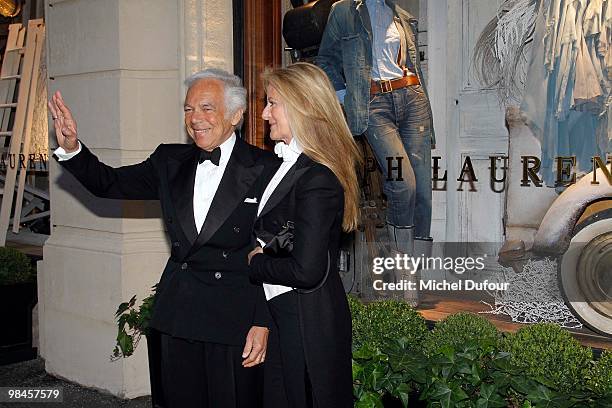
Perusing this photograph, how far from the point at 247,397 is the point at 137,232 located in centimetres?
236

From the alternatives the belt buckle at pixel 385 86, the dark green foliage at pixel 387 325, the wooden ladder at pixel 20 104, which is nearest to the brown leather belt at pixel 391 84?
the belt buckle at pixel 385 86

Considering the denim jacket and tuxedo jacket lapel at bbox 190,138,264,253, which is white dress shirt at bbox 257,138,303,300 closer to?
tuxedo jacket lapel at bbox 190,138,264,253

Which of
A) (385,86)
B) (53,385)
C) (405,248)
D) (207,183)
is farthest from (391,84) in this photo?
(53,385)

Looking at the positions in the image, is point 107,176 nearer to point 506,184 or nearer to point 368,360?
point 368,360

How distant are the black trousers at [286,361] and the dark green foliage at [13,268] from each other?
4426 mm

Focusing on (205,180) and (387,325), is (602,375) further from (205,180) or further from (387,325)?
(205,180)

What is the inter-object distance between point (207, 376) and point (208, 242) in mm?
591

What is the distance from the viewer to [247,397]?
3.58 m

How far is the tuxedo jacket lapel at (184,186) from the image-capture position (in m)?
3.49

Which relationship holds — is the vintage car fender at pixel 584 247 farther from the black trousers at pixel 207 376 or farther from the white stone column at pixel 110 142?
the white stone column at pixel 110 142

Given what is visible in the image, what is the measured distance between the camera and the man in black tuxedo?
11.4 ft

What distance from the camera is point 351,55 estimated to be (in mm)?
4859

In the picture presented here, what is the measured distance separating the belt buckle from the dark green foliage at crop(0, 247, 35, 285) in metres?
3.83

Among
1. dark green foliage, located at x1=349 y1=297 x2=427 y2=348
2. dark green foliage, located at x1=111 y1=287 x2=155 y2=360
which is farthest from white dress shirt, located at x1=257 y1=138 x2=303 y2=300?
dark green foliage, located at x1=111 y1=287 x2=155 y2=360
